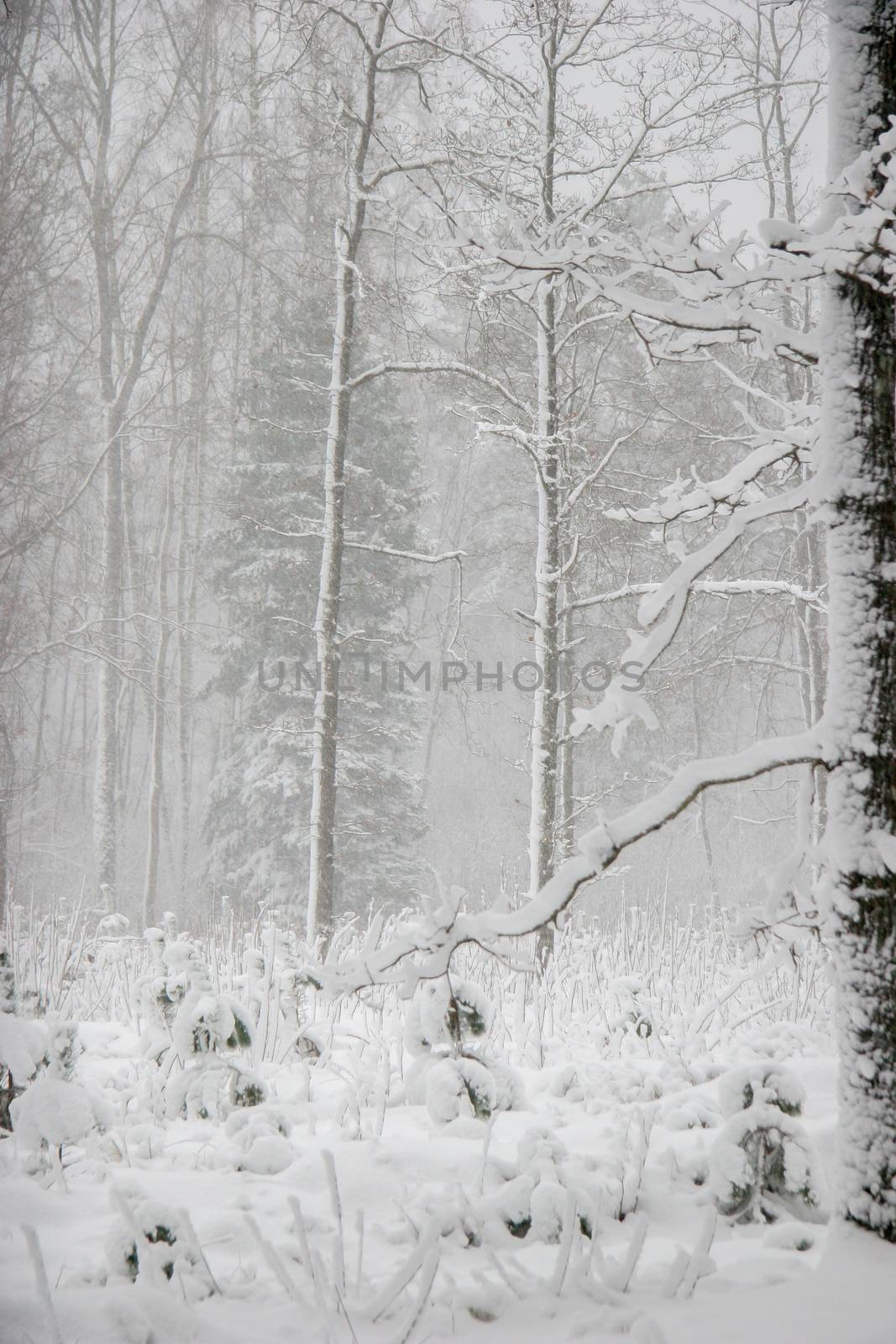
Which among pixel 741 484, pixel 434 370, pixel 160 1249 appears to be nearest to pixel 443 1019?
pixel 160 1249

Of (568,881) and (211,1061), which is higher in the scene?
(568,881)

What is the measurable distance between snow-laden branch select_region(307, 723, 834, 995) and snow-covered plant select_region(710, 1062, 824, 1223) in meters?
0.99

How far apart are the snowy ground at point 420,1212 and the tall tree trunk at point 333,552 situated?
10.2 ft

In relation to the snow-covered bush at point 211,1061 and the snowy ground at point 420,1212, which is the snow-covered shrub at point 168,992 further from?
the snow-covered bush at point 211,1061

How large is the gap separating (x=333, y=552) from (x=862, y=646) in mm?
6097

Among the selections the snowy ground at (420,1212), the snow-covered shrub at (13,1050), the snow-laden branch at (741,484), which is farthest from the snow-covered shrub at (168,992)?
the snow-laden branch at (741,484)

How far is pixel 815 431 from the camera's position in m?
2.26

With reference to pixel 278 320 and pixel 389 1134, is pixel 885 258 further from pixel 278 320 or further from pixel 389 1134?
pixel 278 320

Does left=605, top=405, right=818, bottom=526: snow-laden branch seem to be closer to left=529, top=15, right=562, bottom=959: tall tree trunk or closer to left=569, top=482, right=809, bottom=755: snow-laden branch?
left=569, top=482, right=809, bottom=755: snow-laden branch

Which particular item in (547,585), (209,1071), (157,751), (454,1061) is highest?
(547,585)

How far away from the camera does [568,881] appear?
6.54 ft

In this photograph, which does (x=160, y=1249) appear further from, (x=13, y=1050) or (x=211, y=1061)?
(x=211, y=1061)

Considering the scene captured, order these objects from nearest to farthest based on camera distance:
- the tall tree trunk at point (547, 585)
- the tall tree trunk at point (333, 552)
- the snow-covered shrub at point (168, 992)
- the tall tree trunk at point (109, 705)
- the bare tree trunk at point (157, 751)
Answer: the snow-covered shrub at point (168, 992)
the tall tree trunk at point (547, 585)
the tall tree trunk at point (333, 552)
the tall tree trunk at point (109, 705)
the bare tree trunk at point (157, 751)

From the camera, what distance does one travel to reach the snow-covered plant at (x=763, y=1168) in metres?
2.33
